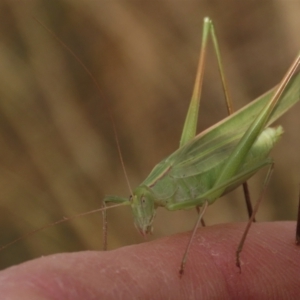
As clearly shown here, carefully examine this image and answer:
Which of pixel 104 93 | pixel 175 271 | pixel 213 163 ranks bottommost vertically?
pixel 175 271

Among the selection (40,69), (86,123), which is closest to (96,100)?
(86,123)

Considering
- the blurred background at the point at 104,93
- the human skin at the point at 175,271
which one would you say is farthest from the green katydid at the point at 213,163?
the blurred background at the point at 104,93

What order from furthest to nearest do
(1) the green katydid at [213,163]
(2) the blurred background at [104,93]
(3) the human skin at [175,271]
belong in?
(2) the blurred background at [104,93], (1) the green katydid at [213,163], (3) the human skin at [175,271]

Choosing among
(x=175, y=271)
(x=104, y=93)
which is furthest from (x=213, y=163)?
(x=104, y=93)

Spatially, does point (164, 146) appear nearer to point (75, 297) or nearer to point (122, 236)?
point (122, 236)

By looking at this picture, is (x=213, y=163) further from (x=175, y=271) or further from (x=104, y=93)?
(x=104, y=93)

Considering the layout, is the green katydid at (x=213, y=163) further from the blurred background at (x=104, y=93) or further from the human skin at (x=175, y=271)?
the blurred background at (x=104, y=93)
